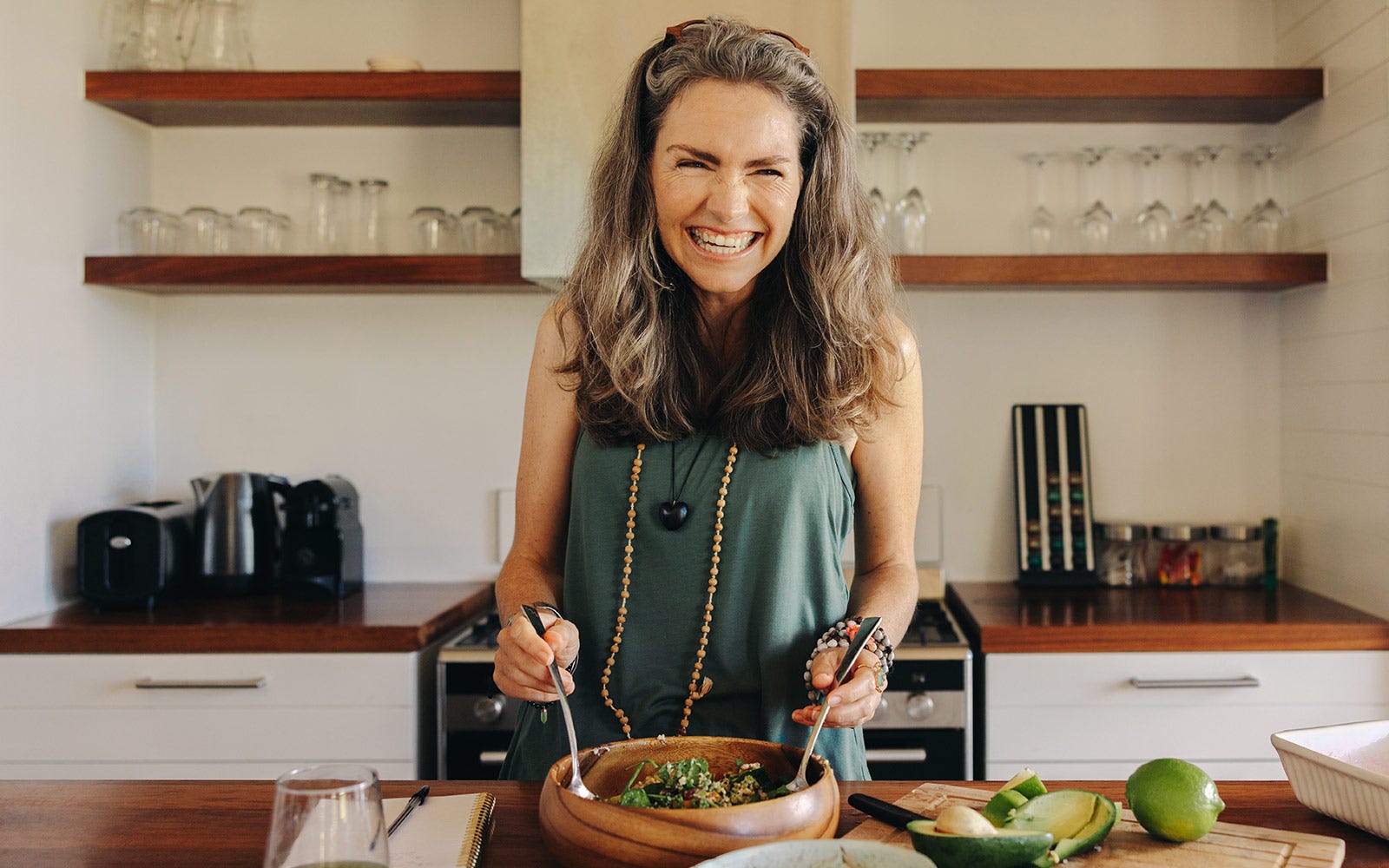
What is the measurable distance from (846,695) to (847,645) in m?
0.13

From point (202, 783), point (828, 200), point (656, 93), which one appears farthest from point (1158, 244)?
point (202, 783)

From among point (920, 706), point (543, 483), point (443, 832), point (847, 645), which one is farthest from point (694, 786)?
point (920, 706)

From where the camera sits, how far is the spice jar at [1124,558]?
2600mm

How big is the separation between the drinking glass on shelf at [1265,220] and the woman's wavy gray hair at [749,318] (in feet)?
5.00

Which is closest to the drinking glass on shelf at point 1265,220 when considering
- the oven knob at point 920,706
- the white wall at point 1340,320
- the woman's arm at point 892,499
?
the white wall at point 1340,320

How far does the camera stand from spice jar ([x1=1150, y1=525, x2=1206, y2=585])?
2.58 m

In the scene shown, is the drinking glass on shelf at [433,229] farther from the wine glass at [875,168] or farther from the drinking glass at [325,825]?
the drinking glass at [325,825]

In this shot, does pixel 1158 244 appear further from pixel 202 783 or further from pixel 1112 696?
pixel 202 783

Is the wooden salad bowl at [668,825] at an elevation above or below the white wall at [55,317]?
below

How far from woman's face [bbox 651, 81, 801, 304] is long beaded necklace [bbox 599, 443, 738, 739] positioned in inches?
9.1

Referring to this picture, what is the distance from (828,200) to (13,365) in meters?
1.75

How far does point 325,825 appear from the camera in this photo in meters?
0.66

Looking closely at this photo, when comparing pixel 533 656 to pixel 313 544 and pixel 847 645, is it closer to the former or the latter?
pixel 847 645

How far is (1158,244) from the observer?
2.52 m
